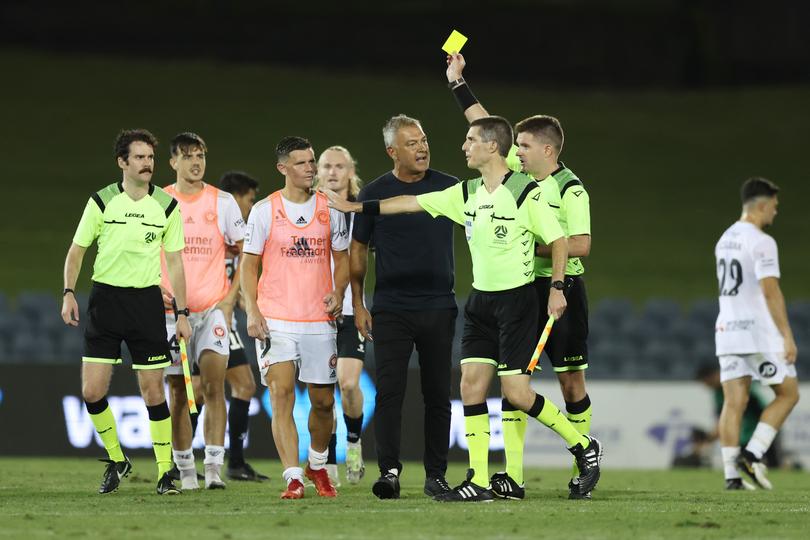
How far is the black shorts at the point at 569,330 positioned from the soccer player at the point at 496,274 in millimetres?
582

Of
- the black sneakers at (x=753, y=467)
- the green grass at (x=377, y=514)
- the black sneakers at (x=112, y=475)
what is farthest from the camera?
the black sneakers at (x=753, y=467)

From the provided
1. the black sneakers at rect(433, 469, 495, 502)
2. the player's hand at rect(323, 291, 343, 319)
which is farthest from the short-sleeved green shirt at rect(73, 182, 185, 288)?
the black sneakers at rect(433, 469, 495, 502)

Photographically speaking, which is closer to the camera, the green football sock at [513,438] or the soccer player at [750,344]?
the green football sock at [513,438]

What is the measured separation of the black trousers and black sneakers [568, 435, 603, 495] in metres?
0.88

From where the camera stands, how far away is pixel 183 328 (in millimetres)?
8664

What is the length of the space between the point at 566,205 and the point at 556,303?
933 millimetres

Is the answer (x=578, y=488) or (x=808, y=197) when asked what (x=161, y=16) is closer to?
(x=808, y=197)

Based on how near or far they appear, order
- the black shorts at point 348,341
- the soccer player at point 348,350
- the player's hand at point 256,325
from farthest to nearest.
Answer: the black shorts at point 348,341 < the soccer player at point 348,350 < the player's hand at point 256,325

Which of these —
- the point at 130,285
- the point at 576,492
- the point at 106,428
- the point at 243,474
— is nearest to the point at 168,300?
the point at 130,285

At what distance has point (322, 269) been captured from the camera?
8656 mm

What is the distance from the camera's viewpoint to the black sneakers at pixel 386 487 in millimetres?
8383

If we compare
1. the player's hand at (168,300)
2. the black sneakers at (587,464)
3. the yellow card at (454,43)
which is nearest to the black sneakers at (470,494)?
the black sneakers at (587,464)

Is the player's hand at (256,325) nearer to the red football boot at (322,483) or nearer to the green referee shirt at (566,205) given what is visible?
the red football boot at (322,483)

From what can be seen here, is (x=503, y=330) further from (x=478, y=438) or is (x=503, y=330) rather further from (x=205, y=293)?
(x=205, y=293)
